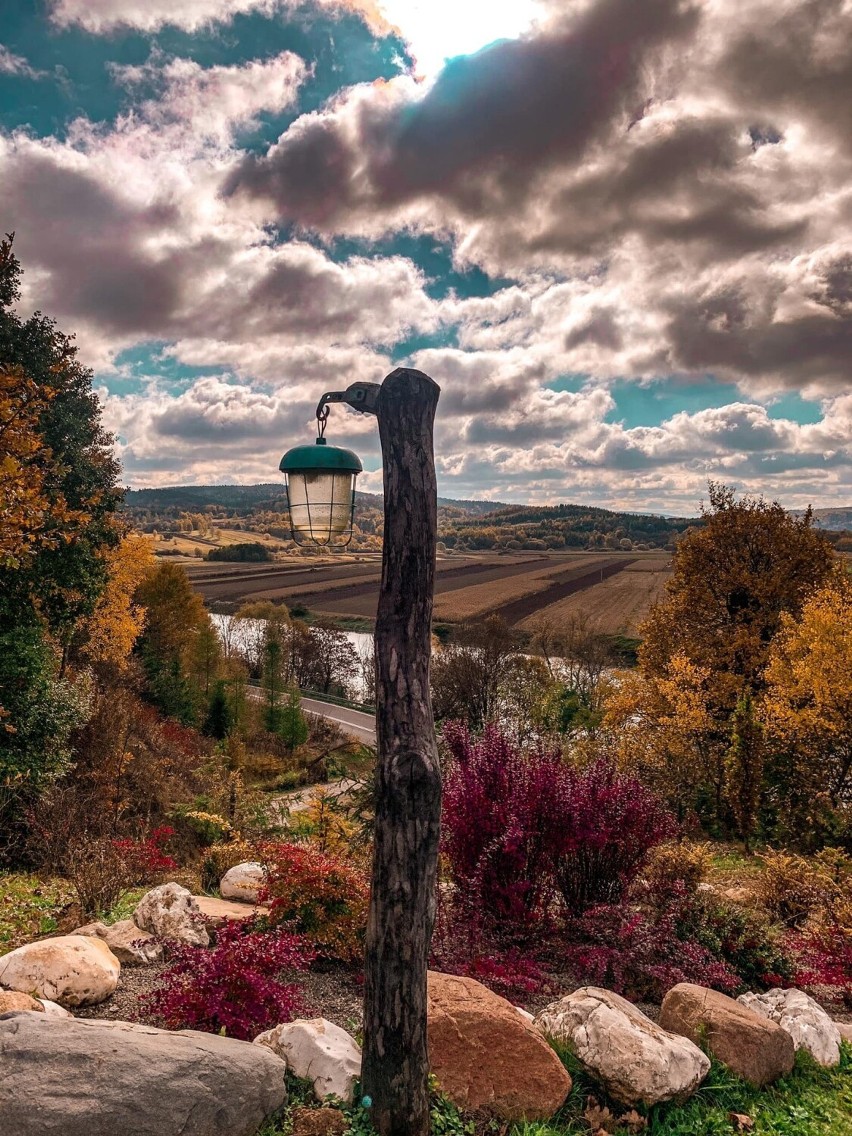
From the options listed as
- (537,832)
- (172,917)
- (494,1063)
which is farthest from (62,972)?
(537,832)

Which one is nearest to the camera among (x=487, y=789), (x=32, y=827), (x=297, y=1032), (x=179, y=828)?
(x=297, y=1032)

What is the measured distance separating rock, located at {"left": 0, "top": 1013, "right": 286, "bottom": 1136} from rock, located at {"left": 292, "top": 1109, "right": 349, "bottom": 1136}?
0.16 meters

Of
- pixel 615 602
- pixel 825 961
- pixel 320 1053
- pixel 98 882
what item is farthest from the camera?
pixel 615 602

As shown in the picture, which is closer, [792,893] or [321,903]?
[321,903]

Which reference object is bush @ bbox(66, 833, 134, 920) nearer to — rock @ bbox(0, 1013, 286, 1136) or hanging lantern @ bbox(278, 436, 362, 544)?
rock @ bbox(0, 1013, 286, 1136)

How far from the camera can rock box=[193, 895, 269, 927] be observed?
6.20m

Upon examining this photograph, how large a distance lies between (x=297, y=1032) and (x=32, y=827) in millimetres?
9630

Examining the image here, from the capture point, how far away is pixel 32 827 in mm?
→ 11047

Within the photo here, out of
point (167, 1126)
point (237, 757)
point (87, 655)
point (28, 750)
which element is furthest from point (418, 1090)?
point (87, 655)

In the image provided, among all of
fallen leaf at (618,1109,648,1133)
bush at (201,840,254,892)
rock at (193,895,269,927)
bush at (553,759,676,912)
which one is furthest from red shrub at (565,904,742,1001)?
bush at (201,840,254,892)

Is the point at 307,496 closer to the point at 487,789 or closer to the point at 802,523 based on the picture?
the point at 487,789

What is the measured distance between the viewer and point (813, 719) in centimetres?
1378

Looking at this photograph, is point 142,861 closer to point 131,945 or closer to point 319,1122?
point 131,945

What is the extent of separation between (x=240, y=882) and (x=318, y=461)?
6549 millimetres
